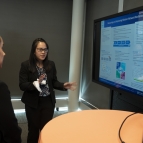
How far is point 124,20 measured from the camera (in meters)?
1.50

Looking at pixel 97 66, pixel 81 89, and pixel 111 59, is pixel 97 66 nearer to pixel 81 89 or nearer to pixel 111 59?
pixel 111 59

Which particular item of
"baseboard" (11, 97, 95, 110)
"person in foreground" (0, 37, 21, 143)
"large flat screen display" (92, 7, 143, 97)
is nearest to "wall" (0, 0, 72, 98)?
"baseboard" (11, 97, 95, 110)

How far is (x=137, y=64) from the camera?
140cm

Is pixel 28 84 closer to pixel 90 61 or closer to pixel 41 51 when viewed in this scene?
pixel 41 51

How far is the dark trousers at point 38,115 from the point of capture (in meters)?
2.45

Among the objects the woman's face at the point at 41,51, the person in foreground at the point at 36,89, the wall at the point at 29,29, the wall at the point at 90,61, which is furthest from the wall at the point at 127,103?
the wall at the point at 29,29

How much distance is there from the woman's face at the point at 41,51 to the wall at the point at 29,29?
1.33 meters

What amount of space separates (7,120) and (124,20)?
3.80 feet

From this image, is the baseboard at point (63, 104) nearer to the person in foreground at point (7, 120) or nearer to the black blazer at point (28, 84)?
the black blazer at point (28, 84)

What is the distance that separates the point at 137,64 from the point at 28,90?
1.51 m

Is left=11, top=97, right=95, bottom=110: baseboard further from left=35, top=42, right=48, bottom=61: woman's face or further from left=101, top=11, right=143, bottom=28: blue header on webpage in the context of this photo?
left=101, top=11, right=143, bottom=28: blue header on webpage

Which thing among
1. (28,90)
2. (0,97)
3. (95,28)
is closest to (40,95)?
(28,90)

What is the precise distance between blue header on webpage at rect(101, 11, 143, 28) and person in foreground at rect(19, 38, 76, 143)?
1.03 meters

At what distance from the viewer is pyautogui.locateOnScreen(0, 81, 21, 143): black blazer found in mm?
1178
